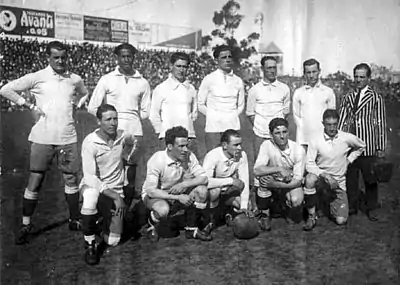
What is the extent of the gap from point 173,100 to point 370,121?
127cm

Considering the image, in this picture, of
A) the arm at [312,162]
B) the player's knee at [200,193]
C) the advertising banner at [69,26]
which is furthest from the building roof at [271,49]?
the advertising banner at [69,26]

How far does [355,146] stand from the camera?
2.79m

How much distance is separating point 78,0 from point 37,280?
7.03 feet

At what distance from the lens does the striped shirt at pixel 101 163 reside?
2.26 m

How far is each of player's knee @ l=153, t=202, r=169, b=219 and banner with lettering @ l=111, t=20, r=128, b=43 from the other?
216 centimetres

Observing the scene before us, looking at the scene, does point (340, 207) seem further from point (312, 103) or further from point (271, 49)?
point (271, 49)

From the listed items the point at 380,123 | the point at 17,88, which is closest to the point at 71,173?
the point at 17,88

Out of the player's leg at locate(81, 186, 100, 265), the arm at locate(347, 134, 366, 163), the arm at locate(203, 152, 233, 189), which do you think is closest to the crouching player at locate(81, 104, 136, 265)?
the player's leg at locate(81, 186, 100, 265)

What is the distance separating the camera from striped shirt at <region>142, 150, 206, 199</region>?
7.86 feet

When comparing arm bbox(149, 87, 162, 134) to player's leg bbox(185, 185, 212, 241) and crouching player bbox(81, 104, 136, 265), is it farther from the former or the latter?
player's leg bbox(185, 185, 212, 241)

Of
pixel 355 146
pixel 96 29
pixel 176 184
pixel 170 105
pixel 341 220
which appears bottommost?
pixel 341 220

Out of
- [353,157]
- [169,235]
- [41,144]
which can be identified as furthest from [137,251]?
[353,157]

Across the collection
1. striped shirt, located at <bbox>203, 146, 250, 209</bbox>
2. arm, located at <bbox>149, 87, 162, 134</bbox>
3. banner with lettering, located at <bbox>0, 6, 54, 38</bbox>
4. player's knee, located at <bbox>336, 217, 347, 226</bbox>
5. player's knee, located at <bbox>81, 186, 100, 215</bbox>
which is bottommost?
player's knee, located at <bbox>336, 217, 347, 226</bbox>

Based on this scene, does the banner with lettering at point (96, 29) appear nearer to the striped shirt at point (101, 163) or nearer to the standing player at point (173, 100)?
the standing player at point (173, 100)
